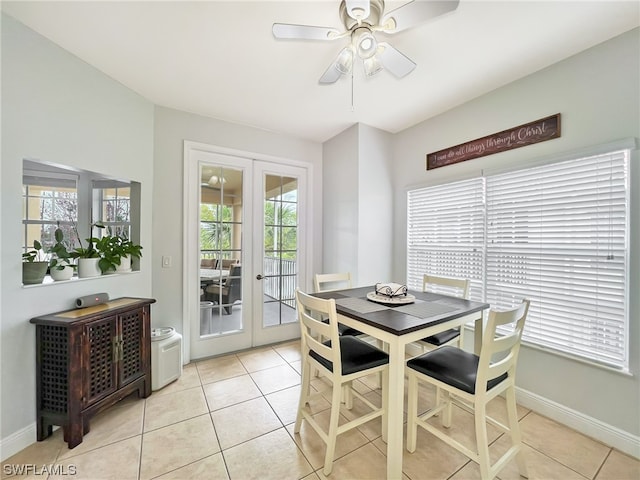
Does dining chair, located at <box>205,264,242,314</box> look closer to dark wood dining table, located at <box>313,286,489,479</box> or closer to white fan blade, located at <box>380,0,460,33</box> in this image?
dark wood dining table, located at <box>313,286,489,479</box>

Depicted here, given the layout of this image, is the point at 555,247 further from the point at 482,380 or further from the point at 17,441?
the point at 17,441

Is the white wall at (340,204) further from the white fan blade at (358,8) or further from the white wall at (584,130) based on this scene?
the white fan blade at (358,8)

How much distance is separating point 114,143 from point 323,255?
248cm

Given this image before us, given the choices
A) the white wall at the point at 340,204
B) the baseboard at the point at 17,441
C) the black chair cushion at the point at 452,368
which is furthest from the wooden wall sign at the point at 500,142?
the baseboard at the point at 17,441

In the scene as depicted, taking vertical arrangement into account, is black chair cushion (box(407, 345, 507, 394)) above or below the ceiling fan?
below

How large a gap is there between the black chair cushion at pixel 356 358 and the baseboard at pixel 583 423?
136cm

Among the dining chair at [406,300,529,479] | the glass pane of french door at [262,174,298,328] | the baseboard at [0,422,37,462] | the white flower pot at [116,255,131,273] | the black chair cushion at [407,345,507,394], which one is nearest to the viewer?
the dining chair at [406,300,529,479]

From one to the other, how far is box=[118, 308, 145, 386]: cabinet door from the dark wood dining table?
5.22 feet

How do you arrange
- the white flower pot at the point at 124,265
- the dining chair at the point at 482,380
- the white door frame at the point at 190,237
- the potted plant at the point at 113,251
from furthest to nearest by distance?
the white door frame at the point at 190,237, the white flower pot at the point at 124,265, the potted plant at the point at 113,251, the dining chair at the point at 482,380

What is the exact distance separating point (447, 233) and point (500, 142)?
94 cm

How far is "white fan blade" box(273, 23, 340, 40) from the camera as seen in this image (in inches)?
55.8

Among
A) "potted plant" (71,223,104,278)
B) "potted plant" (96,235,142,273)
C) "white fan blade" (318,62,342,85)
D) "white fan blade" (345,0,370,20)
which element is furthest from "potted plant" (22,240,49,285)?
"white fan blade" (345,0,370,20)

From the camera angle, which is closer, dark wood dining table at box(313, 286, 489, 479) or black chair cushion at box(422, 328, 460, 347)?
dark wood dining table at box(313, 286, 489, 479)

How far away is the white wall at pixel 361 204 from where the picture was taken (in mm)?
3043
